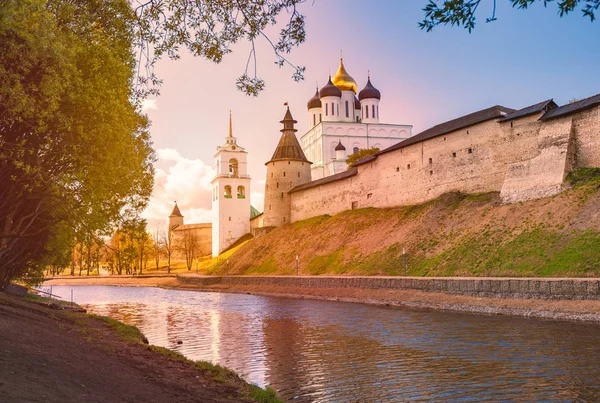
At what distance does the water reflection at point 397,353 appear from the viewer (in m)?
9.41

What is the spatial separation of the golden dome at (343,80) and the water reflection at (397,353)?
2507 inches

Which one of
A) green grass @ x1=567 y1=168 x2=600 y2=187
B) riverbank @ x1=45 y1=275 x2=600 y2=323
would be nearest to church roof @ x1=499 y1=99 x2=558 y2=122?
green grass @ x1=567 y1=168 x2=600 y2=187

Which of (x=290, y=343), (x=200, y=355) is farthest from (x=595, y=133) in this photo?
(x=200, y=355)

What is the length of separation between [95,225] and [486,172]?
27.6m

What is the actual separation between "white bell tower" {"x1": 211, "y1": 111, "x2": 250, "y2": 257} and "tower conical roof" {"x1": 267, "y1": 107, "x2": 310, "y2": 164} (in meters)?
13.1

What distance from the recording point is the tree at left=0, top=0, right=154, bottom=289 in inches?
379

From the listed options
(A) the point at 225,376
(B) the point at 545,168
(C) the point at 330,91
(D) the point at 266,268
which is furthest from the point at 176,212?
(A) the point at 225,376

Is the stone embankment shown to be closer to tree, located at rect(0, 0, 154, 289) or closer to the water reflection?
the water reflection

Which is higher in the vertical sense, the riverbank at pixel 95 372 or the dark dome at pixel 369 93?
the dark dome at pixel 369 93

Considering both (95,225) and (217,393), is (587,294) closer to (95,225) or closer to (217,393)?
(217,393)

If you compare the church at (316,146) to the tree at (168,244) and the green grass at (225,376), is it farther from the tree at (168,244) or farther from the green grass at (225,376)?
the green grass at (225,376)

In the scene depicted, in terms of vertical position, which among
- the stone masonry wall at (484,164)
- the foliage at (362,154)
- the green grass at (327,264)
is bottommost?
the green grass at (327,264)

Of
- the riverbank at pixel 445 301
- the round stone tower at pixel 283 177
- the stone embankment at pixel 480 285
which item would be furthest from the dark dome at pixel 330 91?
the stone embankment at pixel 480 285

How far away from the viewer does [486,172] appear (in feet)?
114
